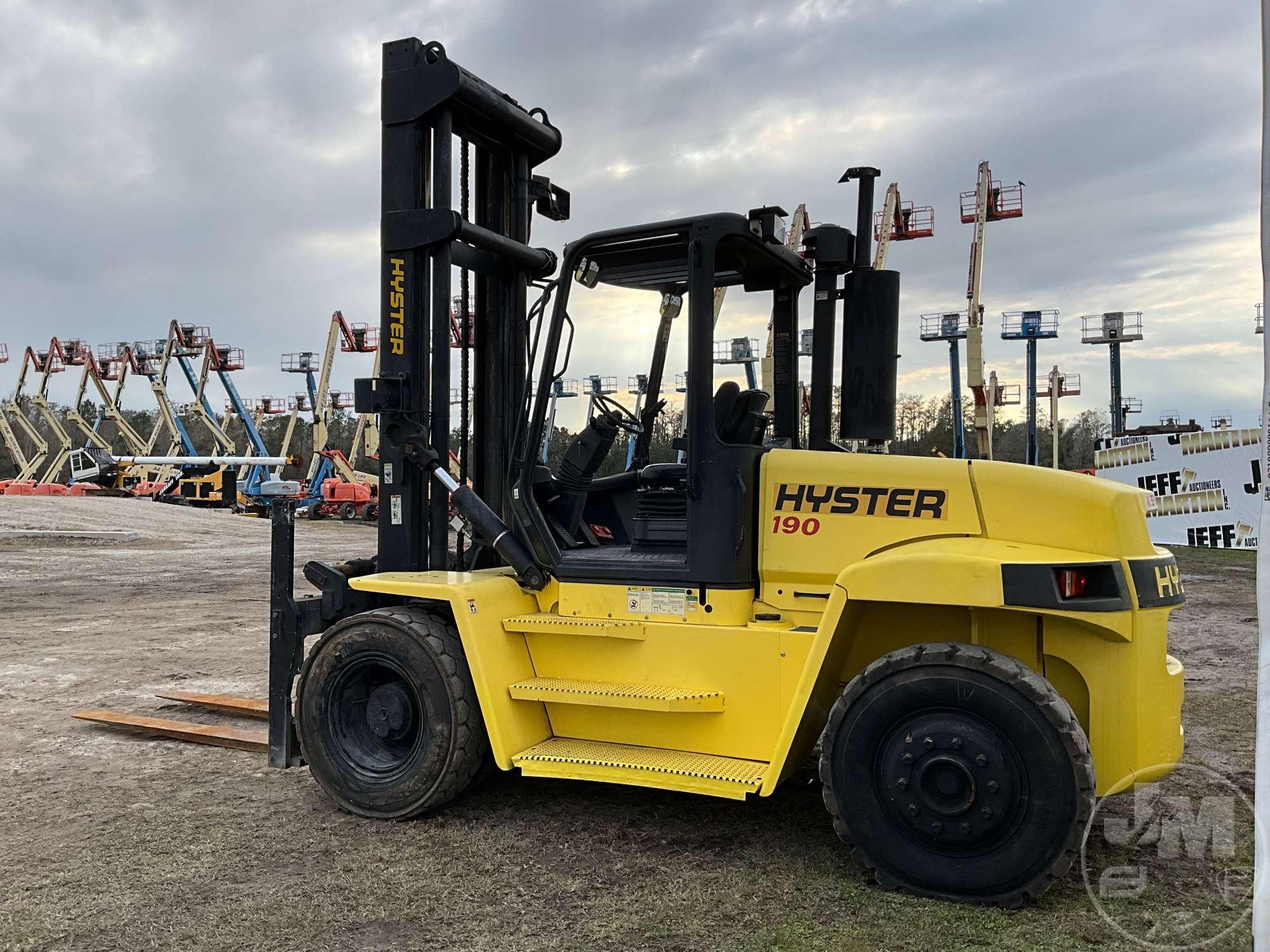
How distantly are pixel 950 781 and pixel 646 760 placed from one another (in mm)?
1368

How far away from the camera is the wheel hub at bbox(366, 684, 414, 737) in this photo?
17.3 feet

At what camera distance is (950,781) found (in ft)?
13.6

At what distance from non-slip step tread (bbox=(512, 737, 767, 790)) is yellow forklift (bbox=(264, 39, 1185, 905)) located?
18 mm

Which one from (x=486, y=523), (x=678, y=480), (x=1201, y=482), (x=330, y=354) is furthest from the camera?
(x=330, y=354)

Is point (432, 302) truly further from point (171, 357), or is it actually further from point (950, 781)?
point (171, 357)

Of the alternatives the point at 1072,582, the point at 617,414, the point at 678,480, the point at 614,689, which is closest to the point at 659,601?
the point at 614,689

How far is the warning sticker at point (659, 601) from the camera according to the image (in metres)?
4.94

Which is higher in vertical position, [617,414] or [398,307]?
[398,307]

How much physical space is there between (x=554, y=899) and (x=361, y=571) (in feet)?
8.31

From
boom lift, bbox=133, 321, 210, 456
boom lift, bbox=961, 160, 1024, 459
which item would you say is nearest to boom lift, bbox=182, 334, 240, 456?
boom lift, bbox=133, 321, 210, 456

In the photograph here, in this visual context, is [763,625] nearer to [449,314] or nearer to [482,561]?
[482,561]

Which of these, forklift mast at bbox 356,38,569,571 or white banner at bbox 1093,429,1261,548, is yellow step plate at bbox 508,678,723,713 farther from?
white banner at bbox 1093,429,1261,548

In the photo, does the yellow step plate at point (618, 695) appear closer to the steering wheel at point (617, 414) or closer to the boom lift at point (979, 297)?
the steering wheel at point (617, 414)

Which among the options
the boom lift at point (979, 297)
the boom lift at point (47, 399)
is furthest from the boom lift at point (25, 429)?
the boom lift at point (979, 297)
